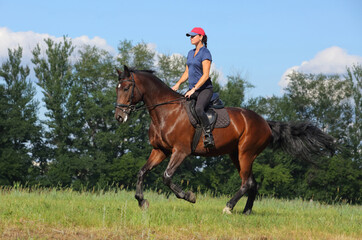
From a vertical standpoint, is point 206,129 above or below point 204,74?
below

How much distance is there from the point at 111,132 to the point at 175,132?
44.7 metres

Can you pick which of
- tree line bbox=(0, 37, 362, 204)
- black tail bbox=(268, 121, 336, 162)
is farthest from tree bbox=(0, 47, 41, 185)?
black tail bbox=(268, 121, 336, 162)

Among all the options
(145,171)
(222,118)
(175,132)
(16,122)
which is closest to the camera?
(175,132)

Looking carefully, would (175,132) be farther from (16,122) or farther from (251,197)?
(16,122)

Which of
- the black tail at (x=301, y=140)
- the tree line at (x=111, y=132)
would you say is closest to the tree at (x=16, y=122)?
the tree line at (x=111, y=132)

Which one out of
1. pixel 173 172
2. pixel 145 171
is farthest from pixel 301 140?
pixel 145 171

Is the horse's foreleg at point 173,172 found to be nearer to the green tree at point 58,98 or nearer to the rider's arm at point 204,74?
the rider's arm at point 204,74

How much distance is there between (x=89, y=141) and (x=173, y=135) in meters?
47.1

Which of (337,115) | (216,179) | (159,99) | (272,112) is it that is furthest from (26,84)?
(159,99)

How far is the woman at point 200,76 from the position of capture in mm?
8242

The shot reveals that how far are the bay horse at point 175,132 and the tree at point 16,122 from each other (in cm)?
4134

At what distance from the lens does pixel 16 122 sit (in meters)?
49.0

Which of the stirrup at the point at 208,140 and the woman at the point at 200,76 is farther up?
the woman at the point at 200,76

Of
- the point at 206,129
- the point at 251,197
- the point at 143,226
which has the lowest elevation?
the point at 143,226
